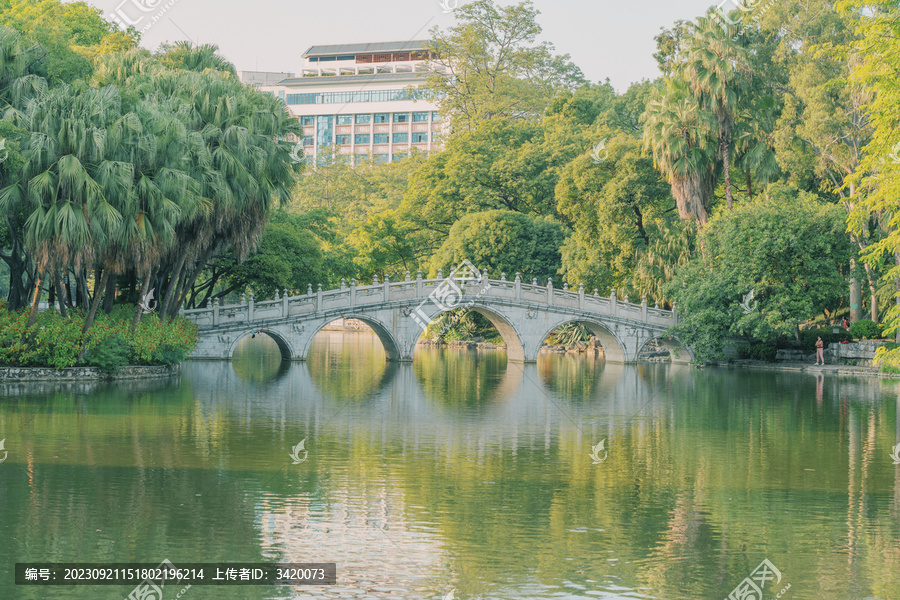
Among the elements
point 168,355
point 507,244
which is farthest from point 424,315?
point 168,355

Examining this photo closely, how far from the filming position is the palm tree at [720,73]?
41625 millimetres

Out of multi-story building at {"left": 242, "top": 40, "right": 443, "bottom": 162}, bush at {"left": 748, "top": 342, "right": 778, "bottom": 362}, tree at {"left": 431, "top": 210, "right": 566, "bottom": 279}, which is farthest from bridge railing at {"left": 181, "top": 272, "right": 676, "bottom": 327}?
multi-story building at {"left": 242, "top": 40, "right": 443, "bottom": 162}

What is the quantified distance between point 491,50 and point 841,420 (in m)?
47.2

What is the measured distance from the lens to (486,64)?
2591 inches

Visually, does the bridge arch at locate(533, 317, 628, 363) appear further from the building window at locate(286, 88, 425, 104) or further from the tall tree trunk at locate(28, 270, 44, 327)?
the building window at locate(286, 88, 425, 104)

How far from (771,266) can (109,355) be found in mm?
24860

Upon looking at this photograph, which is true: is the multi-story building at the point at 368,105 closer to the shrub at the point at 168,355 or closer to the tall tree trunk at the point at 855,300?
the tall tree trunk at the point at 855,300

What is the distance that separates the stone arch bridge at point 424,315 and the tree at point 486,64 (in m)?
22.7

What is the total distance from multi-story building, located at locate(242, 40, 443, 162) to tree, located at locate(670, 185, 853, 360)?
77.2m

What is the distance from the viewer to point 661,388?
32.2m

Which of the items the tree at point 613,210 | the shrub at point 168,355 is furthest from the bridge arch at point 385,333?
the tree at point 613,210

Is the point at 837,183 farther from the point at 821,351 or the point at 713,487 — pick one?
the point at 713,487

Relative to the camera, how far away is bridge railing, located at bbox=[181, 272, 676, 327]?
127 ft

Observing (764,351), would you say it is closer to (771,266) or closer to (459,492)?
(771,266)
